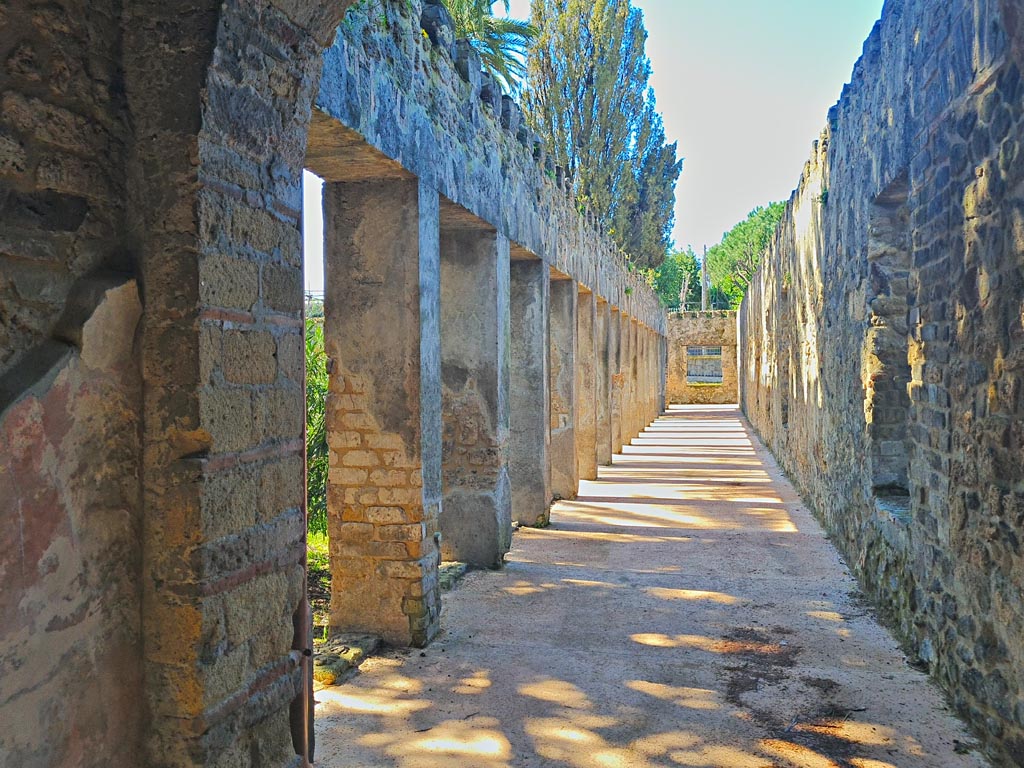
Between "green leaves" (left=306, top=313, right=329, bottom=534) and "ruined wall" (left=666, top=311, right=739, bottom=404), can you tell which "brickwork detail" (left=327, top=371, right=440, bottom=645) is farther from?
"ruined wall" (left=666, top=311, right=739, bottom=404)

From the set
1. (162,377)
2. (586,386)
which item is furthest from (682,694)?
(586,386)

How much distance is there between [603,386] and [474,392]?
675 cm

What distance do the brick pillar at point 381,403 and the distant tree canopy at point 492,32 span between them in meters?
9.96

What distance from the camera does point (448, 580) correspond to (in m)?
6.48

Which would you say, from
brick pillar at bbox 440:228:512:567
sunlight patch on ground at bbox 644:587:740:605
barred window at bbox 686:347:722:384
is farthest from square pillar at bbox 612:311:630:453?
barred window at bbox 686:347:722:384

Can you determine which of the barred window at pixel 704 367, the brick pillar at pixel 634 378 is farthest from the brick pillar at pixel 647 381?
the barred window at pixel 704 367

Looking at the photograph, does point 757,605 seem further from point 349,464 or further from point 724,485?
point 724,485

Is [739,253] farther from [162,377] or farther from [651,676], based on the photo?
[162,377]

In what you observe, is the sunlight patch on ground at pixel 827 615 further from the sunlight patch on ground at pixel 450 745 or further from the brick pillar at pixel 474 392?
the sunlight patch on ground at pixel 450 745

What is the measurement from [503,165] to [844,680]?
14.8 feet

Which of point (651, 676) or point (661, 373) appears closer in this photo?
point (651, 676)

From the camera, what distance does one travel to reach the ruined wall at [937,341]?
11.1 feet

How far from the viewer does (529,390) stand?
8648mm

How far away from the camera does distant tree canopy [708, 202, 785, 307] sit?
4947 cm
